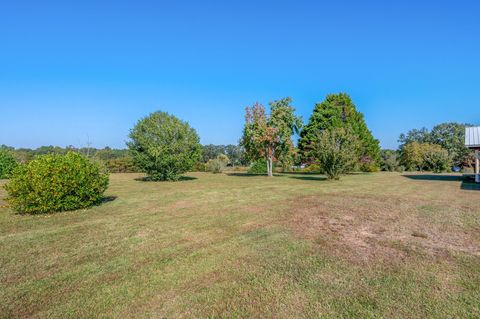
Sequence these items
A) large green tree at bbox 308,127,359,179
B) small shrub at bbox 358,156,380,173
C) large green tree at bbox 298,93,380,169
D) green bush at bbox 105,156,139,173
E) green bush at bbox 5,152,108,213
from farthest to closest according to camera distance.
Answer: green bush at bbox 105,156,139,173 → small shrub at bbox 358,156,380,173 → large green tree at bbox 298,93,380,169 → large green tree at bbox 308,127,359,179 → green bush at bbox 5,152,108,213

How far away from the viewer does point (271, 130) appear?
27797 mm

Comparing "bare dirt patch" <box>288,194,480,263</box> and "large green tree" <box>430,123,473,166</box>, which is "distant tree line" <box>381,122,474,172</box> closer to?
"large green tree" <box>430,123,473,166</box>

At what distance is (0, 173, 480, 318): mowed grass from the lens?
3219 millimetres

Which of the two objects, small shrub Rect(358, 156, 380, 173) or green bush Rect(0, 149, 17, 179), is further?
small shrub Rect(358, 156, 380, 173)

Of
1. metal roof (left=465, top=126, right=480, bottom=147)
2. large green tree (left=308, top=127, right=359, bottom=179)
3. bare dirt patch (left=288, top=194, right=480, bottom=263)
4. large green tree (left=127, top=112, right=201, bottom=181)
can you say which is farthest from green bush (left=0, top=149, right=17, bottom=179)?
metal roof (left=465, top=126, right=480, bottom=147)

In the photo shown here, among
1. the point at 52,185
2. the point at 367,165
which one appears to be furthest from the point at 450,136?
the point at 52,185

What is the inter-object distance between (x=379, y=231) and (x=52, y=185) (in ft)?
32.4

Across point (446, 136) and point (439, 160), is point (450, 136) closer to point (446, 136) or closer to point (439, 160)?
point (446, 136)

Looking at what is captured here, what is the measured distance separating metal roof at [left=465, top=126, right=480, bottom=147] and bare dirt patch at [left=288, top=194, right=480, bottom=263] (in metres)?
13.9

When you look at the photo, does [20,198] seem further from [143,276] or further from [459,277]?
[459,277]

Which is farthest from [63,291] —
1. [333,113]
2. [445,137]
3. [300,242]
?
[445,137]

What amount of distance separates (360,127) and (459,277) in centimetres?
3776

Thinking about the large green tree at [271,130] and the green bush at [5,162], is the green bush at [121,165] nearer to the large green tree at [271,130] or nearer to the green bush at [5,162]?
the green bush at [5,162]

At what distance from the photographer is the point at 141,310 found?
124 inches
